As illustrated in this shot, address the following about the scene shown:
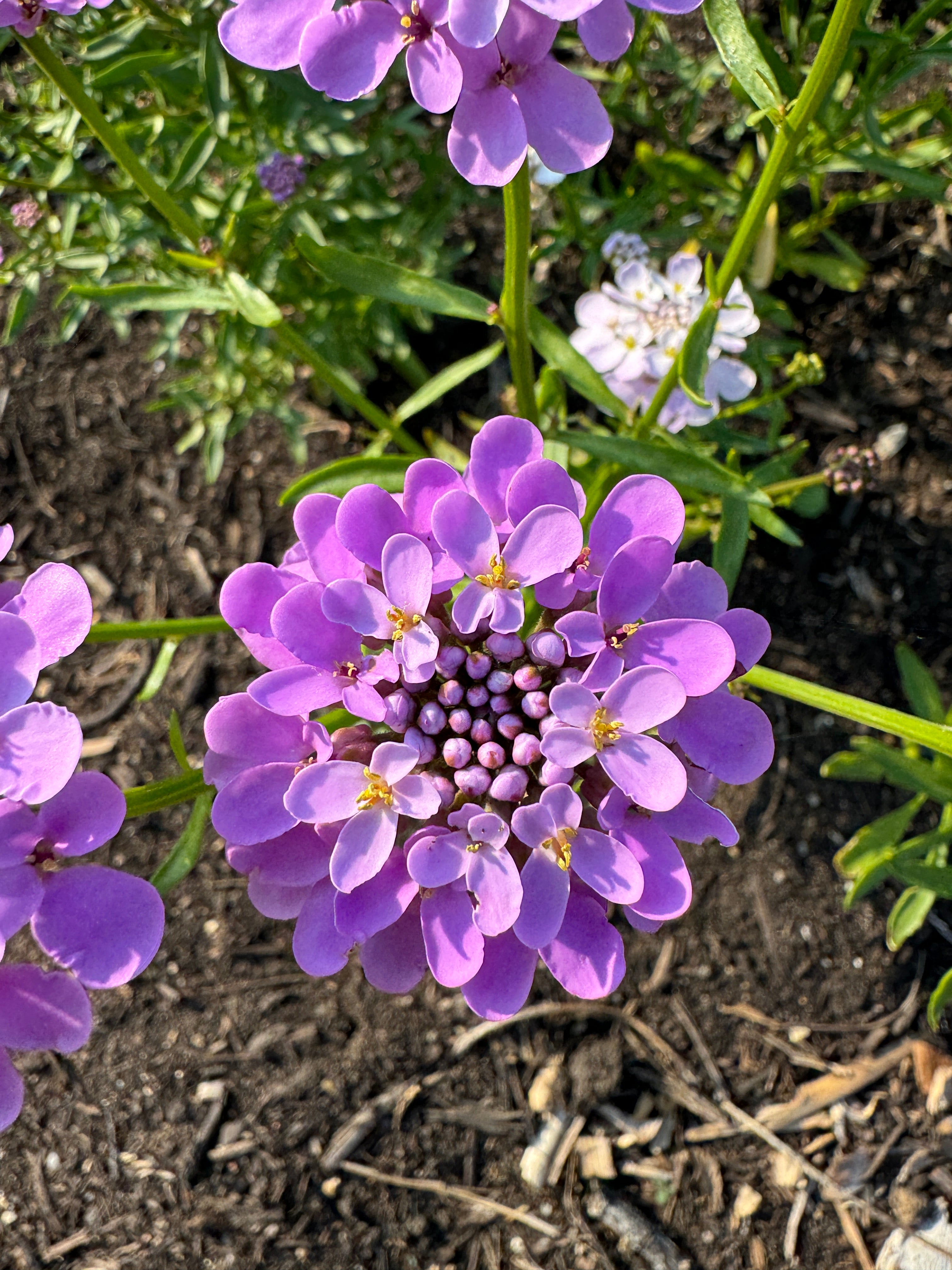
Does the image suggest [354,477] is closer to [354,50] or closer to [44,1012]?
[354,50]

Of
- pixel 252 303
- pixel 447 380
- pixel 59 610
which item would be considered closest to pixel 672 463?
pixel 447 380

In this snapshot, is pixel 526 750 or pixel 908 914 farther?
pixel 908 914

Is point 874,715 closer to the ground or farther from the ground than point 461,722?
closer to the ground

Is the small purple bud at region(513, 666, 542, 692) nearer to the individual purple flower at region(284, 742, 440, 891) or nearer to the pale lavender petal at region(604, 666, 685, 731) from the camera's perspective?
the pale lavender petal at region(604, 666, 685, 731)

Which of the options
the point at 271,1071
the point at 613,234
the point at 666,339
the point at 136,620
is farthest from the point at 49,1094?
the point at 613,234

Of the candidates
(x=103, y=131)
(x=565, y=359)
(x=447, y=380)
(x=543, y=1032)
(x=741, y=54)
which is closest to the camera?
(x=741, y=54)

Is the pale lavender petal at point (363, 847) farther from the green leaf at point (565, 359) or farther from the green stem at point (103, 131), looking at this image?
the green stem at point (103, 131)

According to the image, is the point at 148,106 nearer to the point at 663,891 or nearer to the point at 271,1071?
the point at 663,891

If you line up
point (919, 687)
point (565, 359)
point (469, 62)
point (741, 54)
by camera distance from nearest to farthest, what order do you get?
point (469, 62), point (741, 54), point (565, 359), point (919, 687)
